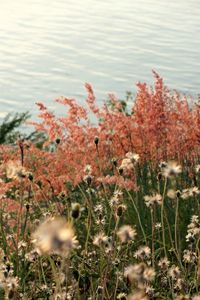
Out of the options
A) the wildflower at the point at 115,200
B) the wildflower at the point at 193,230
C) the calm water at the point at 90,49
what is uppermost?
the calm water at the point at 90,49

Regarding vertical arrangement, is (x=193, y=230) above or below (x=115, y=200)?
below

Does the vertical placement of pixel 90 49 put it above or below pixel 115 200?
above

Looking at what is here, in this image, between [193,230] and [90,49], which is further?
[90,49]

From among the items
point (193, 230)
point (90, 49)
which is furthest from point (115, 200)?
point (90, 49)

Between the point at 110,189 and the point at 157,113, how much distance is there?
966 millimetres

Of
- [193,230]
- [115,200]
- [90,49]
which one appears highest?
[90,49]

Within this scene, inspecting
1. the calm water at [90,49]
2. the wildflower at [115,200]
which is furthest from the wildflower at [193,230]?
the calm water at [90,49]

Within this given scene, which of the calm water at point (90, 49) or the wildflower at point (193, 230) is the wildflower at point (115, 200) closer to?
the wildflower at point (193, 230)

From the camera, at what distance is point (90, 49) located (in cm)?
2931

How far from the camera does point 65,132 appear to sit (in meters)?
7.89

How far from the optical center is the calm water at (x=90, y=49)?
23.8 m

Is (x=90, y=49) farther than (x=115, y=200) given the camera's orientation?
Yes

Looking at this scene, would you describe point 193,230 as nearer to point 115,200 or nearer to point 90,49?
point 115,200

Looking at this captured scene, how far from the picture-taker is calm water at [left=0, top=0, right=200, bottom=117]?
23.8 m
